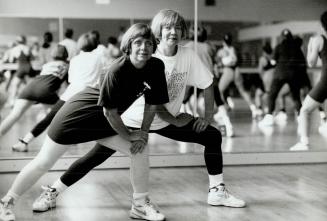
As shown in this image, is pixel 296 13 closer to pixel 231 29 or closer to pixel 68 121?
pixel 231 29

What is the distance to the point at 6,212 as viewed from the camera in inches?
131

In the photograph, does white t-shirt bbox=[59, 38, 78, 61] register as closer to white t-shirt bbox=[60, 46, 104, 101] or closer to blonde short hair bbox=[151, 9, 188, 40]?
white t-shirt bbox=[60, 46, 104, 101]

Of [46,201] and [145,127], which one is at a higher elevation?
[145,127]

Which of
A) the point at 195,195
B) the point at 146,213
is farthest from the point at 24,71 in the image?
the point at 146,213

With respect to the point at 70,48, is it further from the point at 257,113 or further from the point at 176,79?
the point at 257,113

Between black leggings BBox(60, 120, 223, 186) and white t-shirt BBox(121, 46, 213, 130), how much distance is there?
12 centimetres

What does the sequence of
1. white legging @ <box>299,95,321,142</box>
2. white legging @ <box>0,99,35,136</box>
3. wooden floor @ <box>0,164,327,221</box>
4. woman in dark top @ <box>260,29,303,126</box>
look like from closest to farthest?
wooden floor @ <box>0,164,327,221</box> < white legging @ <box>299,95,321,142</box> < white legging @ <box>0,99,35,136</box> < woman in dark top @ <box>260,29,303,126</box>

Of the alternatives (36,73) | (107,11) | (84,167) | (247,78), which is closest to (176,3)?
(107,11)

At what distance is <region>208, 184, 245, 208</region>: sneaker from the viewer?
12.3 feet

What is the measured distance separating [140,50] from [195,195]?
1.45 m

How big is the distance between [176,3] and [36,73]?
1.64m

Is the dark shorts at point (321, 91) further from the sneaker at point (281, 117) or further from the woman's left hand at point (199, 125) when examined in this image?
the sneaker at point (281, 117)

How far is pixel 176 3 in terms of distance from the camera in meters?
5.94

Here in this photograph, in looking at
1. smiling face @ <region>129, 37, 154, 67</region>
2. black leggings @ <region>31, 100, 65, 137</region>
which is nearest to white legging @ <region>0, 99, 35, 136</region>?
black leggings @ <region>31, 100, 65, 137</region>
